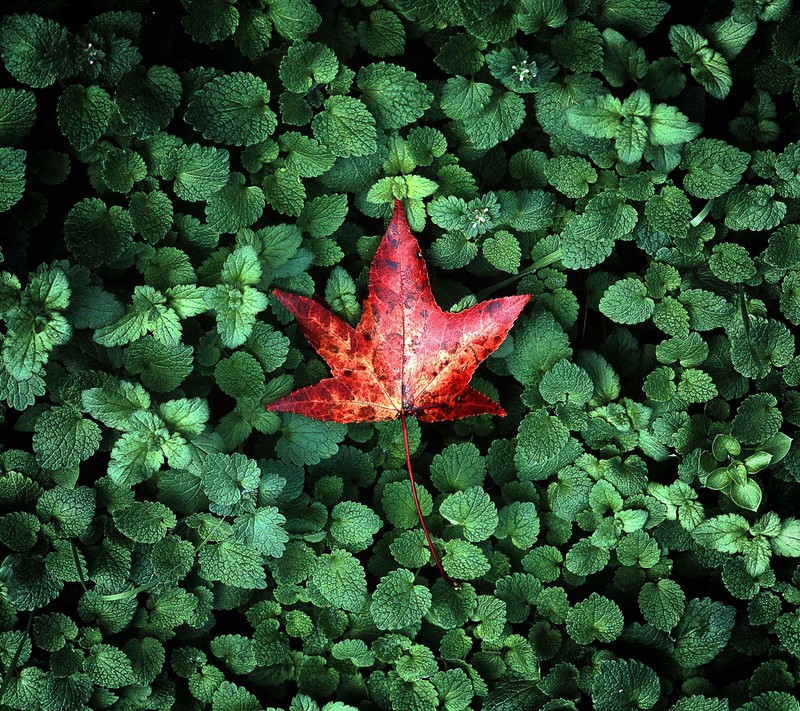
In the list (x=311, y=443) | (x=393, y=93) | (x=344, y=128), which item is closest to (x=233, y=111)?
(x=344, y=128)

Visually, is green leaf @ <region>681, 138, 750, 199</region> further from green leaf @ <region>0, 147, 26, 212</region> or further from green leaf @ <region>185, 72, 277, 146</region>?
green leaf @ <region>0, 147, 26, 212</region>

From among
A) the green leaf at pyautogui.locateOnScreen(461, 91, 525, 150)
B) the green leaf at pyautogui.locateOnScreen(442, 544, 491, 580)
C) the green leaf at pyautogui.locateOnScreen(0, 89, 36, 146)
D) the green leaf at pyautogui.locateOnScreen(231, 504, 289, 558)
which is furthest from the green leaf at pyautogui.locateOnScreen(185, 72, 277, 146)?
the green leaf at pyautogui.locateOnScreen(442, 544, 491, 580)

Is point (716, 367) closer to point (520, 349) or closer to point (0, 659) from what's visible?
point (520, 349)

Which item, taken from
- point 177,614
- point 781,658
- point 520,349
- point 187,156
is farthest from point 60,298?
point 781,658

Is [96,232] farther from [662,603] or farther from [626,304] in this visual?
[662,603]

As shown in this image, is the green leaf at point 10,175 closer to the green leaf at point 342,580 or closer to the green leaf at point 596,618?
the green leaf at point 342,580

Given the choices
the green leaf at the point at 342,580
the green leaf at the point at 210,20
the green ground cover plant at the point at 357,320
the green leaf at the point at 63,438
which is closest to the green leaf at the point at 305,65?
the green ground cover plant at the point at 357,320
